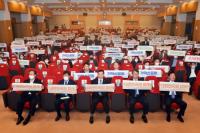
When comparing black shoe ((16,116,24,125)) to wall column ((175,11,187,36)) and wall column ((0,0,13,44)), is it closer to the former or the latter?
wall column ((0,0,13,44))

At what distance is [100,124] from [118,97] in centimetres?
105

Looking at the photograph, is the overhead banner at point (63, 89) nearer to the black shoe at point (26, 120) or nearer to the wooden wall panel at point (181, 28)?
the black shoe at point (26, 120)

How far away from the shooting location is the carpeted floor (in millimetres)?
5980

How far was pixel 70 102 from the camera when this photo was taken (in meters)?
6.83

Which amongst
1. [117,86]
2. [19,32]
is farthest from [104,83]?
[19,32]

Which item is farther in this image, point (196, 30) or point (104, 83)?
point (196, 30)

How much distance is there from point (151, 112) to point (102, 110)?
157cm

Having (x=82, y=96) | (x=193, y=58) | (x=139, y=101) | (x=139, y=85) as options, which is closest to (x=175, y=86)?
(x=139, y=85)

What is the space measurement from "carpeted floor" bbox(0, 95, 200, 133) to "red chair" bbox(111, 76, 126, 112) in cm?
20

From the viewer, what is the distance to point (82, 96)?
684 cm

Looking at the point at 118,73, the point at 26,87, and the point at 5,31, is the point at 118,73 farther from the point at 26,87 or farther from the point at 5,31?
the point at 5,31

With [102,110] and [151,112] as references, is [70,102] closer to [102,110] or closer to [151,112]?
[102,110]

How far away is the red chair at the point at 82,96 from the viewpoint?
682 cm

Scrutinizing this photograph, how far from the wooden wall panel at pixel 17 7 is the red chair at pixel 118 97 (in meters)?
14.1
